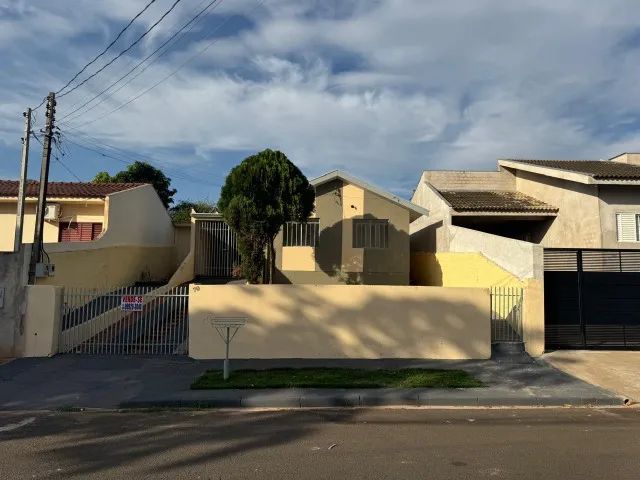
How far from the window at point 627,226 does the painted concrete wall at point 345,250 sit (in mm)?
7098

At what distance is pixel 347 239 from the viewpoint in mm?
17359

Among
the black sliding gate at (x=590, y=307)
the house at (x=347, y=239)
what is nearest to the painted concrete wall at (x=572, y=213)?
the black sliding gate at (x=590, y=307)

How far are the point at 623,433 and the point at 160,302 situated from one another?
359 inches

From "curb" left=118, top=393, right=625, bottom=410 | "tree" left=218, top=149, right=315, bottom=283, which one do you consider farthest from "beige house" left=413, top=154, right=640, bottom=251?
"curb" left=118, top=393, right=625, bottom=410

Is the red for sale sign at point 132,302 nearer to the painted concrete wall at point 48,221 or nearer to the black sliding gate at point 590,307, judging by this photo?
the painted concrete wall at point 48,221

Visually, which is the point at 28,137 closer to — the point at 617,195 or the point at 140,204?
the point at 140,204

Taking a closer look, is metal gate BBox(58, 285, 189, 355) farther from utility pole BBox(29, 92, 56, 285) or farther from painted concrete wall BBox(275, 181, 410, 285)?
painted concrete wall BBox(275, 181, 410, 285)

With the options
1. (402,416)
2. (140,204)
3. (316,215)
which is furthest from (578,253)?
(140,204)

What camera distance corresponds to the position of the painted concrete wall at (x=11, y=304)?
10.5 metres

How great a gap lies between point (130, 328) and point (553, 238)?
49.4 feet

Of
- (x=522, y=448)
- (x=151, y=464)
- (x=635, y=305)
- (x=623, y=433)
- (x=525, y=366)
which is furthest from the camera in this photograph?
(x=635, y=305)

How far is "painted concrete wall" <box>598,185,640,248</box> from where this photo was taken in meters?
16.1

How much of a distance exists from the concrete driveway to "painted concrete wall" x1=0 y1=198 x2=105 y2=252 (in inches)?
624

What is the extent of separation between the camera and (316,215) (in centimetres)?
1739
